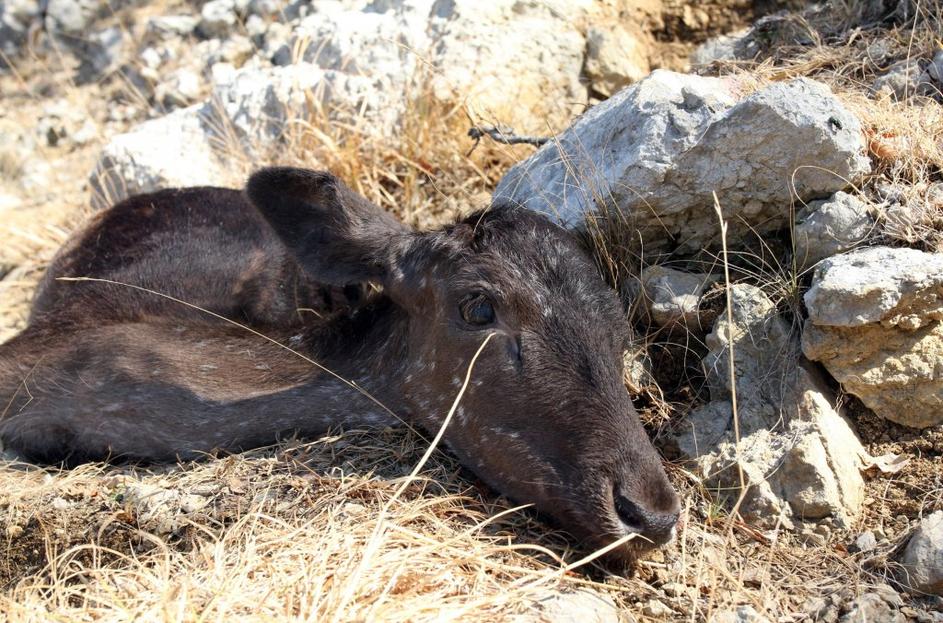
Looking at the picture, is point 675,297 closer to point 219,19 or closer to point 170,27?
point 219,19

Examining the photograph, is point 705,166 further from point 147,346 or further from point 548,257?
point 147,346

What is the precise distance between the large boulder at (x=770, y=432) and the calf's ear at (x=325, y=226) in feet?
4.67

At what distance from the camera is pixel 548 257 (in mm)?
3584

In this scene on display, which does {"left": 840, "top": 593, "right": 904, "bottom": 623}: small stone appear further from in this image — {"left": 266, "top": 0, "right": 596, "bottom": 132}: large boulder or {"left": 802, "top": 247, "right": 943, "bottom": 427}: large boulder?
{"left": 266, "top": 0, "right": 596, "bottom": 132}: large boulder

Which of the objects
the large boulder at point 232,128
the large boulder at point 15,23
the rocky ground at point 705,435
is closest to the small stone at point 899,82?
the rocky ground at point 705,435

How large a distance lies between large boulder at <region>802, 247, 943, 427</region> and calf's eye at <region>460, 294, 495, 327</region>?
122 centimetres

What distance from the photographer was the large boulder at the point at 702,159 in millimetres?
3863

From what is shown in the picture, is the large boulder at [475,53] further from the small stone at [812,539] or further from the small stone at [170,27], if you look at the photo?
the small stone at [812,539]

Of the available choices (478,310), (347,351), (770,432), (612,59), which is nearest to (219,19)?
(612,59)

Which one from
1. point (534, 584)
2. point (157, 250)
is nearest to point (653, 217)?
point (534, 584)

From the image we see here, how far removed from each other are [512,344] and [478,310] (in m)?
0.20

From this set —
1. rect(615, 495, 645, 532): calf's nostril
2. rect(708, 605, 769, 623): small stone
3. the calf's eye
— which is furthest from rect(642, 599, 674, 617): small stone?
the calf's eye

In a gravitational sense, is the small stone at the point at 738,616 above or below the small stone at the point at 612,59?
below

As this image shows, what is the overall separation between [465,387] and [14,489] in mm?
A: 1960
